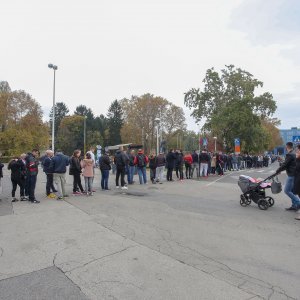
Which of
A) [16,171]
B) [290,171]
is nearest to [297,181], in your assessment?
[290,171]

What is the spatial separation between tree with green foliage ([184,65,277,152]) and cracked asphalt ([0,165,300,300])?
38.8 metres

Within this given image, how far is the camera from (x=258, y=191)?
403 inches

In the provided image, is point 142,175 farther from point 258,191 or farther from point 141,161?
point 258,191

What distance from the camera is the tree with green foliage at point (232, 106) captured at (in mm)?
47469

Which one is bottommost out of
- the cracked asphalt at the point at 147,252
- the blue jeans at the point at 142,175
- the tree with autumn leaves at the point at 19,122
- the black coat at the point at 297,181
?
the cracked asphalt at the point at 147,252

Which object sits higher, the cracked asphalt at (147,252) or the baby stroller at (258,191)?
the baby stroller at (258,191)

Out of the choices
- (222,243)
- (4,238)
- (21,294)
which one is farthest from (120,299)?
(4,238)

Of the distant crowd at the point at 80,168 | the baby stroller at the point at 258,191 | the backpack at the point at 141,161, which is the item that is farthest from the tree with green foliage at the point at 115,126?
the baby stroller at the point at 258,191

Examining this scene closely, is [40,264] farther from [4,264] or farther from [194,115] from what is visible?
[194,115]

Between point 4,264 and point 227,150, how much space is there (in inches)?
1915

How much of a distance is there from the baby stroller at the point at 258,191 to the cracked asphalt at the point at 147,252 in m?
0.32

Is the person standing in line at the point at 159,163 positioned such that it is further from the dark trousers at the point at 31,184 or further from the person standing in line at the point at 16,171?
the person standing in line at the point at 16,171

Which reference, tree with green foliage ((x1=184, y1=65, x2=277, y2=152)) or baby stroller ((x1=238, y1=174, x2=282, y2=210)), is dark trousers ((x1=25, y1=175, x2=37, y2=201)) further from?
tree with green foliage ((x1=184, y1=65, x2=277, y2=152))

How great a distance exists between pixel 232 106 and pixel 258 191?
128ft
